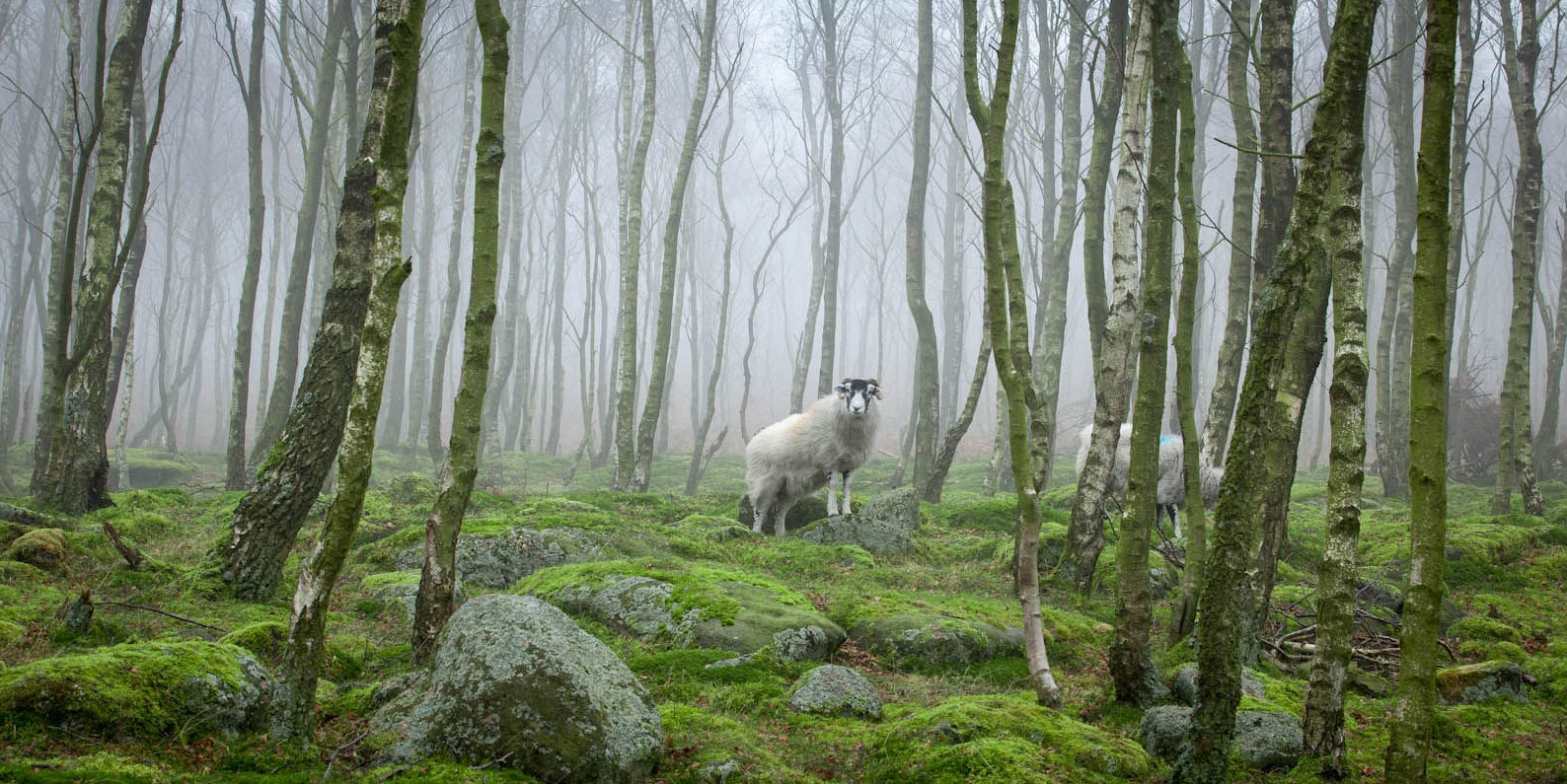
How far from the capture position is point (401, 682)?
480 cm

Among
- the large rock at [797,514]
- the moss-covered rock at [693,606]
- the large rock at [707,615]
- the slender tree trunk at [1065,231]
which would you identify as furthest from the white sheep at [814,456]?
the large rock at [707,615]

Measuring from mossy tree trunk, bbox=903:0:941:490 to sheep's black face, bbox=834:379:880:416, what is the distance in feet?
9.58

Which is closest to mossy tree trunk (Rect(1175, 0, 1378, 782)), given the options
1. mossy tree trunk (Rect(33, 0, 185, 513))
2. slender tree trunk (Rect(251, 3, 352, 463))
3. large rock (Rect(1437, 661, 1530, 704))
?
large rock (Rect(1437, 661, 1530, 704))

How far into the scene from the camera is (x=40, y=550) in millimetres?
7316

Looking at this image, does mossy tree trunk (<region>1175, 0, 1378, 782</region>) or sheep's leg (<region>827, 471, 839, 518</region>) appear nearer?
mossy tree trunk (<region>1175, 0, 1378, 782</region>)

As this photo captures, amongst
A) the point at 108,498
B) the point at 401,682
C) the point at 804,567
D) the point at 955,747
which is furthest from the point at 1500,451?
the point at 108,498

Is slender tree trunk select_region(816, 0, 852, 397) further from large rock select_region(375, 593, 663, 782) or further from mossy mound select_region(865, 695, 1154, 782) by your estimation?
large rock select_region(375, 593, 663, 782)

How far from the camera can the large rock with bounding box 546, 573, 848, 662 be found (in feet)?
21.3

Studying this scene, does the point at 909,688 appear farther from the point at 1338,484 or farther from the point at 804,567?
the point at 804,567

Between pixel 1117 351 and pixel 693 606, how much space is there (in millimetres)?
4929

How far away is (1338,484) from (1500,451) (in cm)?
1209

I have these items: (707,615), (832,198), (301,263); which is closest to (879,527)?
(707,615)

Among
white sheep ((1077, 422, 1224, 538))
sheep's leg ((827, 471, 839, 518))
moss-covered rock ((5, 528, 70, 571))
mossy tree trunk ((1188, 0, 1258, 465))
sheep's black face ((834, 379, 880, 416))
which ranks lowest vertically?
moss-covered rock ((5, 528, 70, 571))

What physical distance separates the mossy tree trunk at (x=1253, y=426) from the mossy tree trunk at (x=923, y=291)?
443 inches
